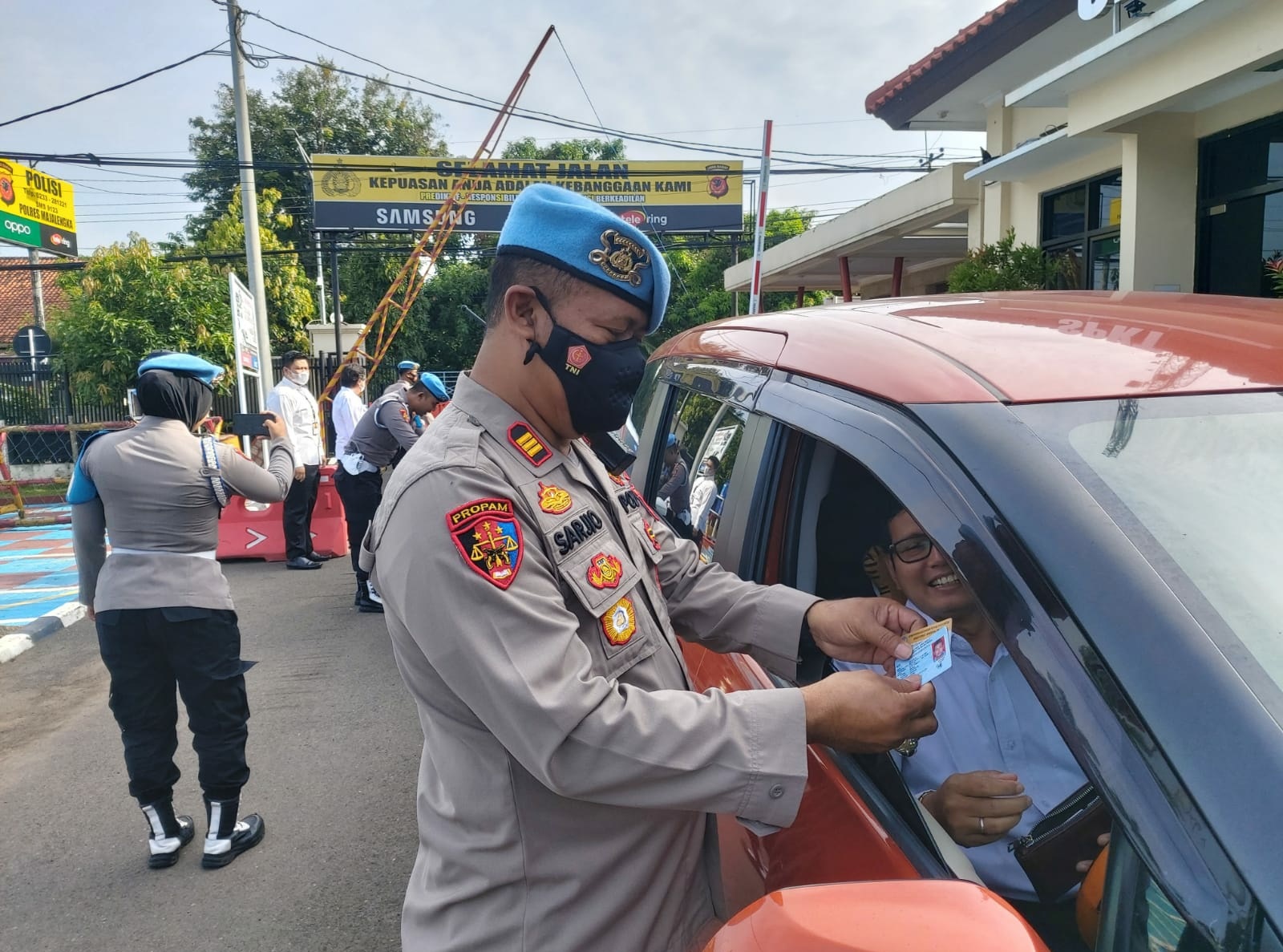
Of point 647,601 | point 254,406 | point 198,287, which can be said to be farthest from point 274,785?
point 198,287

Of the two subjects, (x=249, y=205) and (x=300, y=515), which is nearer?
(x=300, y=515)

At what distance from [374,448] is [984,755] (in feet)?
19.9

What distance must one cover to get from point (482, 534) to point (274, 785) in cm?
326

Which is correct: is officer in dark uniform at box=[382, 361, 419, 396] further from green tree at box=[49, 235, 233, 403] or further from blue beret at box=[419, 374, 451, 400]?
green tree at box=[49, 235, 233, 403]

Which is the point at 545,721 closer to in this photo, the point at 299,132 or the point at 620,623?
the point at 620,623

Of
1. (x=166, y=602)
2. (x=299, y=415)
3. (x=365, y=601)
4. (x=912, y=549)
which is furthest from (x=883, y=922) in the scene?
(x=299, y=415)

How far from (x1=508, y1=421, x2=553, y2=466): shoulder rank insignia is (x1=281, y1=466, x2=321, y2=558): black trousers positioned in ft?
23.5

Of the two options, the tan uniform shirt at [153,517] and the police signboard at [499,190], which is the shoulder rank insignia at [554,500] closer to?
the tan uniform shirt at [153,517]

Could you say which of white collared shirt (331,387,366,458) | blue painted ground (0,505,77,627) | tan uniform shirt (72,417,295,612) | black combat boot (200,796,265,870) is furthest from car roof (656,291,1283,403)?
white collared shirt (331,387,366,458)

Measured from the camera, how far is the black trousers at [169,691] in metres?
3.09

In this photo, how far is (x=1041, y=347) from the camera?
4.13 ft

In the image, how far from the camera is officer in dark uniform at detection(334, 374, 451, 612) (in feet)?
22.0

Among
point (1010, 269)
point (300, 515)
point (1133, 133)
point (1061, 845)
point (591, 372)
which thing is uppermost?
point (1133, 133)

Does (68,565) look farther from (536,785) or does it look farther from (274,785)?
(536,785)
